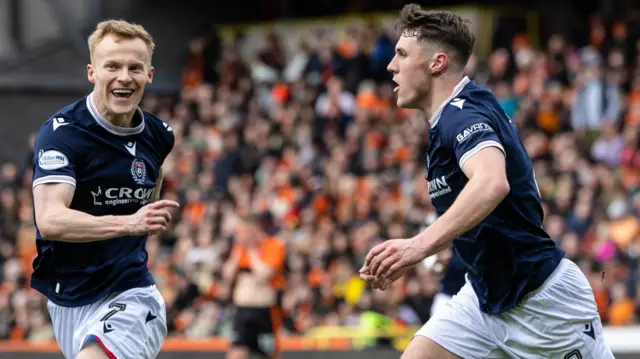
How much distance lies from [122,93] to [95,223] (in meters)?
0.82

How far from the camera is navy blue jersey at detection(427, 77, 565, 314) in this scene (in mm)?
5605

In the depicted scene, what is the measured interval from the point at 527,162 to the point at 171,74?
15.1 metres

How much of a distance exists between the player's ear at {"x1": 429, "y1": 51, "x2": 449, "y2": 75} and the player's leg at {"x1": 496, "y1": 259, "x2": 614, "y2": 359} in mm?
1191

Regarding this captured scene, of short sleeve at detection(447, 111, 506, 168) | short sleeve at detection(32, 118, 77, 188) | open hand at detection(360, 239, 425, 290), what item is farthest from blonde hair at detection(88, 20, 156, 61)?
open hand at detection(360, 239, 425, 290)

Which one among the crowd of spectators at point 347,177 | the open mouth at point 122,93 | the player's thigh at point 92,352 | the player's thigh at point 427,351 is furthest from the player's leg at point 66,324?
the crowd of spectators at point 347,177

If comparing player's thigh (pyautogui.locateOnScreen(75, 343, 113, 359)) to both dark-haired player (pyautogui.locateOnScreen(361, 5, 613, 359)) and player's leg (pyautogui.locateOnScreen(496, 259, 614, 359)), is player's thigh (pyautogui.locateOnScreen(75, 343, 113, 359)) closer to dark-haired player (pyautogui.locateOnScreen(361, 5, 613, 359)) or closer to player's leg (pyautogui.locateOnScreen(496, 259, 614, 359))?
dark-haired player (pyautogui.locateOnScreen(361, 5, 613, 359))

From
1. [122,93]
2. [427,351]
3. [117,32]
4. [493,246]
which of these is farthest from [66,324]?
[493,246]

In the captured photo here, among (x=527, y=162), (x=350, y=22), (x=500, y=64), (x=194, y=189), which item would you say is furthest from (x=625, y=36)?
(x=527, y=162)

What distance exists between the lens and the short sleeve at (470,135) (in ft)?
17.2

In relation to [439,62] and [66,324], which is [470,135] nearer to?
[439,62]

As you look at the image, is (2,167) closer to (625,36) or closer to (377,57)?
(377,57)

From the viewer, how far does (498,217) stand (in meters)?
5.71

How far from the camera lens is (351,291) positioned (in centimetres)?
1410

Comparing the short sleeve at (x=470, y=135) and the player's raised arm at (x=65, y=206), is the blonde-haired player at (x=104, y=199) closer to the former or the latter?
the player's raised arm at (x=65, y=206)
